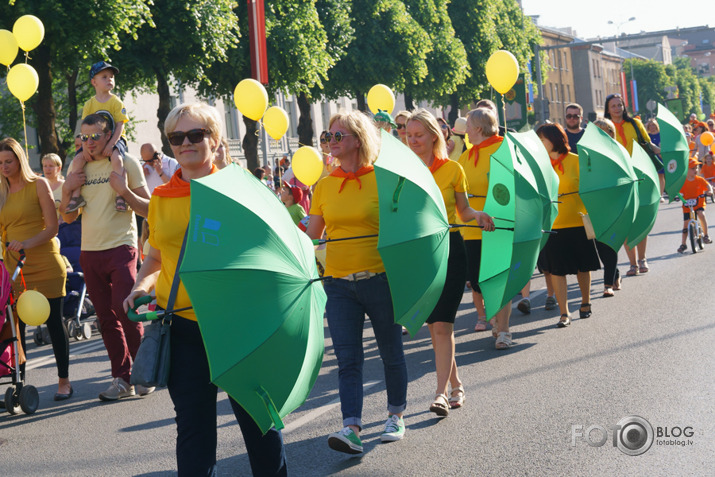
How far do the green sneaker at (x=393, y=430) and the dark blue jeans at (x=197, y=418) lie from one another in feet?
5.57

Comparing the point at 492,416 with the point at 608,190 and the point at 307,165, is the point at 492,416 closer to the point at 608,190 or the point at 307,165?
the point at 608,190

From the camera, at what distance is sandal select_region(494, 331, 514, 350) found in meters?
8.18

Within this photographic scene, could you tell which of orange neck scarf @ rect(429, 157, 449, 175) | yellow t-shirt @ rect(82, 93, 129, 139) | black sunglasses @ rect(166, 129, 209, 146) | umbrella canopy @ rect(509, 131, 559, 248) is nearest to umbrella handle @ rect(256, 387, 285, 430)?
black sunglasses @ rect(166, 129, 209, 146)

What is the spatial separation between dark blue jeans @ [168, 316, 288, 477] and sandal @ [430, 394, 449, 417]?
7.18 ft

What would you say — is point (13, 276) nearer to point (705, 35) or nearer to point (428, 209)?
point (428, 209)

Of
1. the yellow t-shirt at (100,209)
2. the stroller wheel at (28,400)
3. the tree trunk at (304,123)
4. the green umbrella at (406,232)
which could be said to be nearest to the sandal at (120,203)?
the yellow t-shirt at (100,209)

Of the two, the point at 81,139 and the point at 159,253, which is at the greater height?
the point at 81,139

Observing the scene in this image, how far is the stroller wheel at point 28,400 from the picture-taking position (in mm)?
7000

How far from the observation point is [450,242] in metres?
6.10

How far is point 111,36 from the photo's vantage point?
19.8m

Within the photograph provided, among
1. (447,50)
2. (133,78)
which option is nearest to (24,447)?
(133,78)

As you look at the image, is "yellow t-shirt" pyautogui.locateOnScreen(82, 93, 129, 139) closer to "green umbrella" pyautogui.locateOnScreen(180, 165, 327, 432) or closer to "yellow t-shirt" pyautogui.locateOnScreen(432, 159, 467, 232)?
"yellow t-shirt" pyautogui.locateOnScreen(432, 159, 467, 232)

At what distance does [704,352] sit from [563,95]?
311 feet

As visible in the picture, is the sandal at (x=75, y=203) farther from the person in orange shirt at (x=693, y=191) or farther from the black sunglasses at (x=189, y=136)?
the person in orange shirt at (x=693, y=191)
